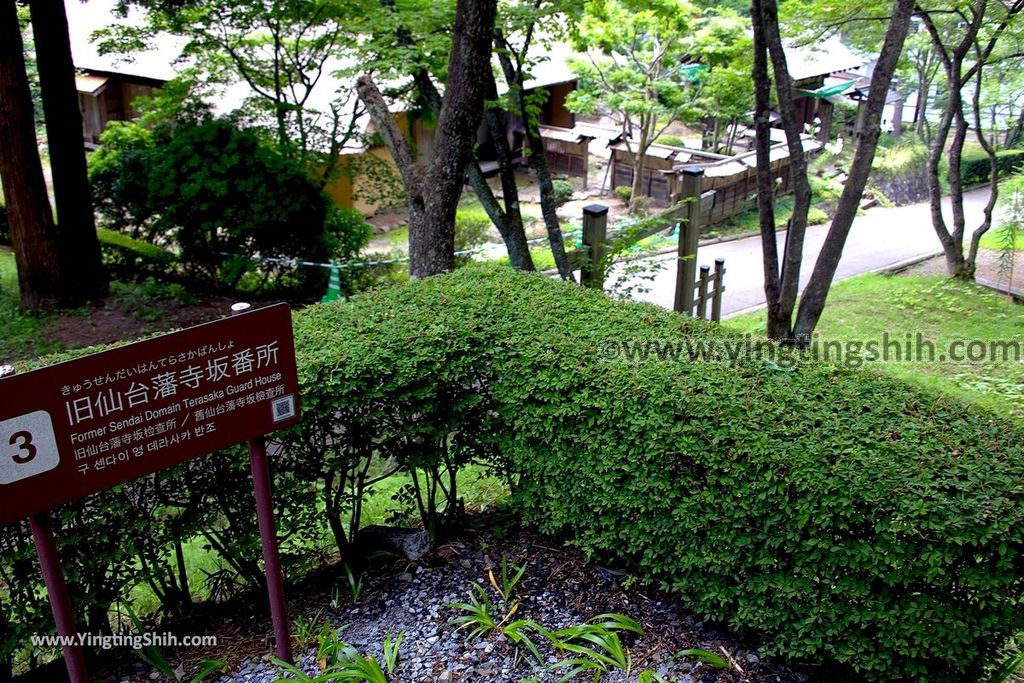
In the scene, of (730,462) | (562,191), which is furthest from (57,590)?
(562,191)

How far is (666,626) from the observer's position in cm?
394

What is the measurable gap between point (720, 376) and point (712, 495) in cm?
72

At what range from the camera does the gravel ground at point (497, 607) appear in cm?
368

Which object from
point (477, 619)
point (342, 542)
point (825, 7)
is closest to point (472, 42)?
point (342, 542)

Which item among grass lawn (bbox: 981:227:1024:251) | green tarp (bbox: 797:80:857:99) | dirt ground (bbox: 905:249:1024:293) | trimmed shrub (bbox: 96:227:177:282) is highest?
green tarp (bbox: 797:80:857:99)

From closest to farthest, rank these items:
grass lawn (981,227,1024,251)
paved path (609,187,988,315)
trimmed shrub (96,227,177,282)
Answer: trimmed shrub (96,227,177,282), paved path (609,187,988,315), grass lawn (981,227,1024,251)

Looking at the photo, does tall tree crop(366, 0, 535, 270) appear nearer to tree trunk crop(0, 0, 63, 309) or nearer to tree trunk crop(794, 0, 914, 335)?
tree trunk crop(794, 0, 914, 335)

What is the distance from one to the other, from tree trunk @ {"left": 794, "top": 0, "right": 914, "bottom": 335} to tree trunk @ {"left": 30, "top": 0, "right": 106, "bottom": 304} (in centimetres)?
794

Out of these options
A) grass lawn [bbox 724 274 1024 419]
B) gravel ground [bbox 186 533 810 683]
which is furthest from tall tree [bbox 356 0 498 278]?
grass lawn [bbox 724 274 1024 419]

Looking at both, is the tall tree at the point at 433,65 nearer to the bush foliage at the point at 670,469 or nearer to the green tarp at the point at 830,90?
the bush foliage at the point at 670,469

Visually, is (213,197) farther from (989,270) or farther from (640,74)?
(989,270)

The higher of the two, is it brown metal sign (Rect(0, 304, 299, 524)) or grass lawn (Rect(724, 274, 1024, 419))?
brown metal sign (Rect(0, 304, 299, 524))

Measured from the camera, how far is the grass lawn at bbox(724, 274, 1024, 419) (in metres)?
8.20

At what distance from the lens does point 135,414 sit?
2.98 meters
